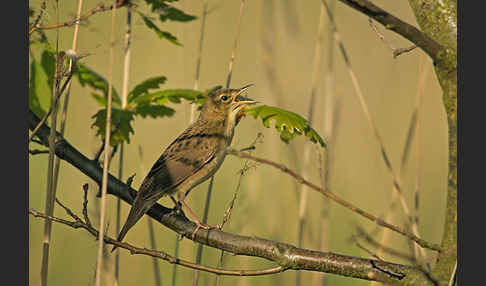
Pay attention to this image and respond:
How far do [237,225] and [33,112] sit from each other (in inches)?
62.8

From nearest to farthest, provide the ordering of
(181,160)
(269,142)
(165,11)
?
(165,11) → (181,160) → (269,142)

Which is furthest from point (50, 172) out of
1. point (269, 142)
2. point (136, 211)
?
point (269, 142)

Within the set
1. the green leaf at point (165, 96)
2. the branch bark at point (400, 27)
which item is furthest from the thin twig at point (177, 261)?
the branch bark at point (400, 27)

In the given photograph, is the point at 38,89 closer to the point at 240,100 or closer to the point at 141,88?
the point at 141,88

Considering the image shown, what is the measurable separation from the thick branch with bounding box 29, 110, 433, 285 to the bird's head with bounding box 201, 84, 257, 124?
50.9 inches

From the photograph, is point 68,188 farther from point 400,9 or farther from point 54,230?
point 400,9

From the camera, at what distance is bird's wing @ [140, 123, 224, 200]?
3027mm

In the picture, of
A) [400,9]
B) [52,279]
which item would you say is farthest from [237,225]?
[400,9]

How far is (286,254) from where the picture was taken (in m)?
2.04

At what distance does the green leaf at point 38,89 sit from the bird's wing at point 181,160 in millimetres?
641

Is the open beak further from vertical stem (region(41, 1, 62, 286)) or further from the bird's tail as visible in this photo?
vertical stem (region(41, 1, 62, 286))

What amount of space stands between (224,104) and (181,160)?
64 centimetres

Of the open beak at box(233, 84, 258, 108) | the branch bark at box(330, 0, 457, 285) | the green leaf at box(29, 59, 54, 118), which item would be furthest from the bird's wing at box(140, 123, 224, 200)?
the branch bark at box(330, 0, 457, 285)

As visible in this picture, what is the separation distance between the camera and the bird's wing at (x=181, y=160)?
119 inches
